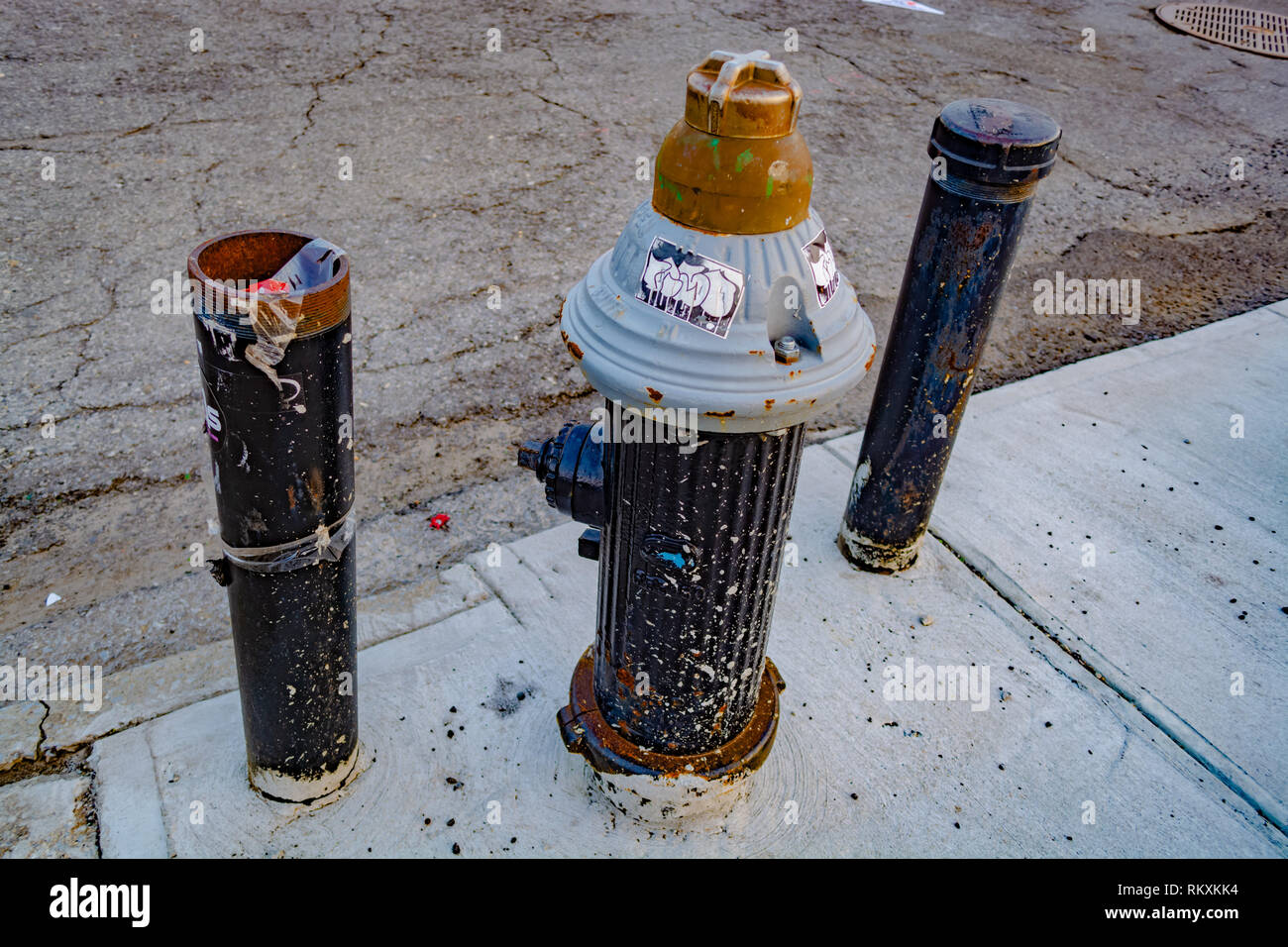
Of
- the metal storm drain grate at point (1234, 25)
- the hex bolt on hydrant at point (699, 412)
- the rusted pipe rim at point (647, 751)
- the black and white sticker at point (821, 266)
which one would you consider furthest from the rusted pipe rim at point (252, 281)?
the metal storm drain grate at point (1234, 25)

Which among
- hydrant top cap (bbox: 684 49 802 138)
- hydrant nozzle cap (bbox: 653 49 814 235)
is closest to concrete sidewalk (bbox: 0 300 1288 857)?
hydrant nozzle cap (bbox: 653 49 814 235)

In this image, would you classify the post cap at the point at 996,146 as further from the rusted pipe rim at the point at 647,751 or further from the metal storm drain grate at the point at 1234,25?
the metal storm drain grate at the point at 1234,25

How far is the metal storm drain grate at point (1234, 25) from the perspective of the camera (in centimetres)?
806

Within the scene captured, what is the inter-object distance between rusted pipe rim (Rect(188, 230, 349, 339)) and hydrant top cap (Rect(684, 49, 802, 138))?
659mm

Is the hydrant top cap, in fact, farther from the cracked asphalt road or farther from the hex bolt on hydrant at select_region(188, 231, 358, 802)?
the cracked asphalt road

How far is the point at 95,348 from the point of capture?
12.5 feet

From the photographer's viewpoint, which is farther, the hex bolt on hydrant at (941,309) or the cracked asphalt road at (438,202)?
the cracked asphalt road at (438,202)

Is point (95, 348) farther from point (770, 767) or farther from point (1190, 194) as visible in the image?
point (1190, 194)

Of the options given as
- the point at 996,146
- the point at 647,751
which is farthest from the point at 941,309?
the point at 647,751

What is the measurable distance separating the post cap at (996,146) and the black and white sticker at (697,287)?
1053mm

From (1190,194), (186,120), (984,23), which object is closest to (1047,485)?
(1190,194)

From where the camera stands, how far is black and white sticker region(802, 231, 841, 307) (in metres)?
1.61
